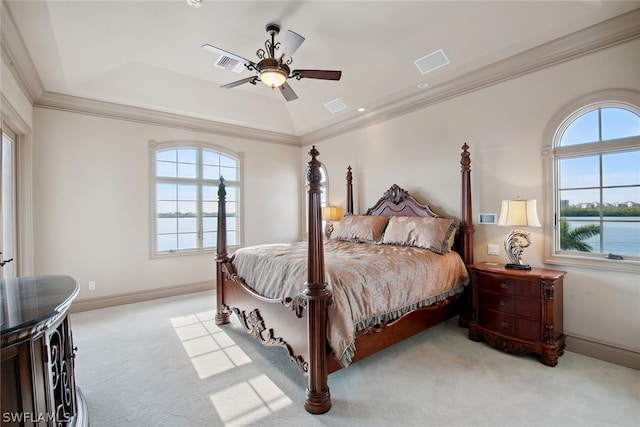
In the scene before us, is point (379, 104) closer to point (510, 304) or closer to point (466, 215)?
point (466, 215)

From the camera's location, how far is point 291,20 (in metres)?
3.01

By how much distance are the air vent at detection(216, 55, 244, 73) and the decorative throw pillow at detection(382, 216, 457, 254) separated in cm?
280

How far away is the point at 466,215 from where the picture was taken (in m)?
3.53

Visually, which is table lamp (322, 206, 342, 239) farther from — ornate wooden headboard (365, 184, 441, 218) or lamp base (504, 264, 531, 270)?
lamp base (504, 264, 531, 270)

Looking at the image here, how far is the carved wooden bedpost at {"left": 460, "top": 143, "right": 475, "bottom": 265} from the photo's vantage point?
138 inches

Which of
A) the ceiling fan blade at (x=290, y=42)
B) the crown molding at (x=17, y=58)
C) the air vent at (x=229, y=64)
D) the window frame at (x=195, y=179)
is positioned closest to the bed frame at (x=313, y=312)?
the ceiling fan blade at (x=290, y=42)

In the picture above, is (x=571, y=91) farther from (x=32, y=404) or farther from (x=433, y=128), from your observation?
(x=32, y=404)

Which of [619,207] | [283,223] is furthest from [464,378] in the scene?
[283,223]

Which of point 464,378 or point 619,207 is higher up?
point 619,207

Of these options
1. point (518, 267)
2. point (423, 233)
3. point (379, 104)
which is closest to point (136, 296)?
point (423, 233)

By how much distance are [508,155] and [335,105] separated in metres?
2.61

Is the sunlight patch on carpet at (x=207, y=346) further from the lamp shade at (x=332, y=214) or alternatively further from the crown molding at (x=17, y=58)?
the crown molding at (x=17, y=58)

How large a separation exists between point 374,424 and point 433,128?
352 cm

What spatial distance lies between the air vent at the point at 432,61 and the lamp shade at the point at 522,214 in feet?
5.79
